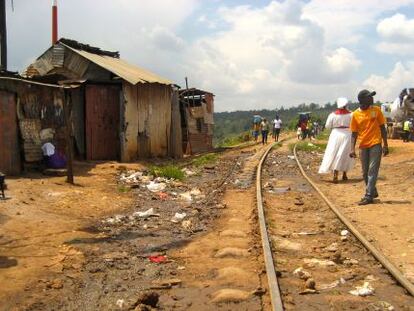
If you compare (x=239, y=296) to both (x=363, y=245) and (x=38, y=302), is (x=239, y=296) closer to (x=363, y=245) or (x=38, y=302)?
(x=38, y=302)

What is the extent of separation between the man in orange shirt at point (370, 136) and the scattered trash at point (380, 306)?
16.6ft

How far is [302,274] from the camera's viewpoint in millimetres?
5469

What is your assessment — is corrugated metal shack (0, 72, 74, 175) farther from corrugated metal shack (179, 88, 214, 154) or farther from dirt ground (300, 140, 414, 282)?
corrugated metal shack (179, 88, 214, 154)

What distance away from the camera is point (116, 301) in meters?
4.89

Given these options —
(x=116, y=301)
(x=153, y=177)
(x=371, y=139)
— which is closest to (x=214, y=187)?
(x=153, y=177)

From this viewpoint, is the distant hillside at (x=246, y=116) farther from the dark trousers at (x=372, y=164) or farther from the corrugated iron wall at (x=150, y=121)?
the dark trousers at (x=372, y=164)

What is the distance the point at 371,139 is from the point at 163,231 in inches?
160

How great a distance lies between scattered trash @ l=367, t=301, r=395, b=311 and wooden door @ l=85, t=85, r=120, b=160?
48.4ft

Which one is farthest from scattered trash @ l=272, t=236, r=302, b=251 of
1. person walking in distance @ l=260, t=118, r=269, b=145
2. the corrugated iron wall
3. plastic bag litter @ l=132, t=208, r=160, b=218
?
person walking in distance @ l=260, t=118, r=269, b=145

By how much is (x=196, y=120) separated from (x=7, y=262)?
2168 cm

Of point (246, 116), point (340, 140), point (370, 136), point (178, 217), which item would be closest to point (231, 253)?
point (178, 217)

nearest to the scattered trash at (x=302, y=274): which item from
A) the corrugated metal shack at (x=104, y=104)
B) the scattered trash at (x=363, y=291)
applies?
the scattered trash at (x=363, y=291)

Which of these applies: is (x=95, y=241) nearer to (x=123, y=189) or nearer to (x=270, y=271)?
(x=270, y=271)

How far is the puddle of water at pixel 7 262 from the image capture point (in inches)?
234
